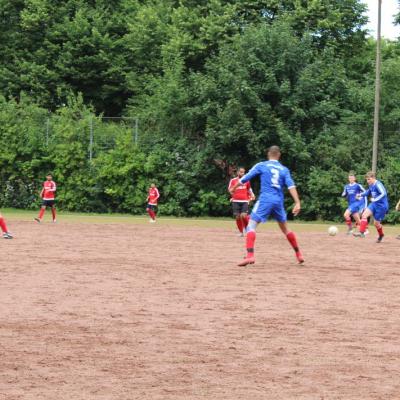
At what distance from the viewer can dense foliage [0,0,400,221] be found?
41.2 metres

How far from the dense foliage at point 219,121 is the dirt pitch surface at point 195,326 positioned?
22016mm

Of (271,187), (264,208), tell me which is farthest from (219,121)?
(264,208)

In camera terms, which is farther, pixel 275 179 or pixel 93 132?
pixel 93 132

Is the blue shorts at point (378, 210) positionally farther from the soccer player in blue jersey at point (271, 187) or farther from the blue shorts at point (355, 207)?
the soccer player in blue jersey at point (271, 187)

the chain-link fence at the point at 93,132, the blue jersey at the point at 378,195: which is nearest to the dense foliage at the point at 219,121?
the chain-link fence at the point at 93,132

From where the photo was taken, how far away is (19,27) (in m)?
56.8

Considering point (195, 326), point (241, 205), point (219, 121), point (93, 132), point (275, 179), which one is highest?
point (219, 121)

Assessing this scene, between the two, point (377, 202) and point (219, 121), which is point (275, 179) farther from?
point (219, 121)

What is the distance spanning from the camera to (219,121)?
4188 cm

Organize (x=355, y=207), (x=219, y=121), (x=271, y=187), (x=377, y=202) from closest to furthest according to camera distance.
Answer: (x=271, y=187) → (x=377, y=202) → (x=355, y=207) → (x=219, y=121)

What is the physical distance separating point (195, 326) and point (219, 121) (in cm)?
3199

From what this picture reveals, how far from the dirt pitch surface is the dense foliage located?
22016 millimetres

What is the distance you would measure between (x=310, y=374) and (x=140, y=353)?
1.64 meters

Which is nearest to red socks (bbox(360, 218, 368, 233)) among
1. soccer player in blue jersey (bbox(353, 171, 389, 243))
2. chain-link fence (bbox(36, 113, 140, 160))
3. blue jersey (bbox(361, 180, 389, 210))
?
soccer player in blue jersey (bbox(353, 171, 389, 243))
